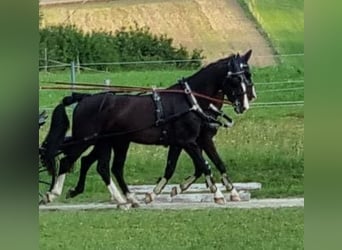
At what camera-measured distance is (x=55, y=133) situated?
5.26 metres

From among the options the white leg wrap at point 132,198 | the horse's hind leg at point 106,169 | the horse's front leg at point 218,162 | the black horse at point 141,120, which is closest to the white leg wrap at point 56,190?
the black horse at point 141,120

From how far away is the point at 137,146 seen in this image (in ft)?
17.1

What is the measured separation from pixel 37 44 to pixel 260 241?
5.20 ft

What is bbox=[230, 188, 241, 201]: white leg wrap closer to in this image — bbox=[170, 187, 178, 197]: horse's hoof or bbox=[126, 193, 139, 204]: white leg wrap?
bbox=[170, 187, 178, 197]: horse's hoof

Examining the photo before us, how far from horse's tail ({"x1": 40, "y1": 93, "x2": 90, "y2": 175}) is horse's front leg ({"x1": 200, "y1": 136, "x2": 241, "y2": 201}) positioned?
2.31ft

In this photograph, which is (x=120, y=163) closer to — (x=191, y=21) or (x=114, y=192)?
(x=114, y=192)

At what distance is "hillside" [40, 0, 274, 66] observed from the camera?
5.11 metres

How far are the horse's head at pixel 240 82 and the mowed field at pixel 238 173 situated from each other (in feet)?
0.14

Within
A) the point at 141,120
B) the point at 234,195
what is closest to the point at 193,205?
the point at 234,195

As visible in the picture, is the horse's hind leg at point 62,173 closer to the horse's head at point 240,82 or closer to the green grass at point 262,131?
the green grass at point 262,131

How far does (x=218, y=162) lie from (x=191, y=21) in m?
0.77
